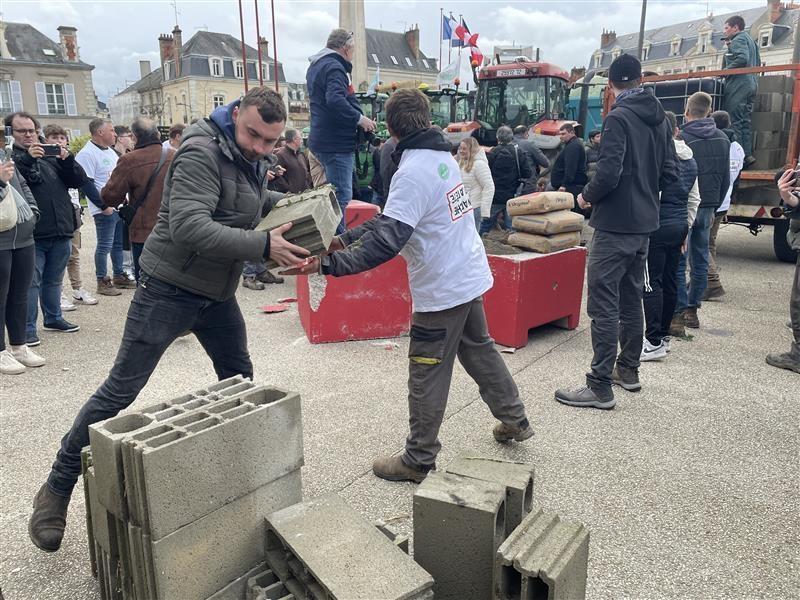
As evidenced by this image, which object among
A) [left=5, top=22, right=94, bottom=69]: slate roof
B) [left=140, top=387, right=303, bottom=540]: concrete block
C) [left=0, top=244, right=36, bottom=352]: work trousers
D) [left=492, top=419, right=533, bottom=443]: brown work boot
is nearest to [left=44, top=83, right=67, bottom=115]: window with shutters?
[left=5, top=22, right=94, bottom=69]: slate roof

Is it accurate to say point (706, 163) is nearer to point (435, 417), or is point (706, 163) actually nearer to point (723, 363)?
point (723, 363)

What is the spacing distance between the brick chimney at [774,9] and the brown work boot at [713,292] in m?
60.4

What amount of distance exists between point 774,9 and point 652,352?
64665mm

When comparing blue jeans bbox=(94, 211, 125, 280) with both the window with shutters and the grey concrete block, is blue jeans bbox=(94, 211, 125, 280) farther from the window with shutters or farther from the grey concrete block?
the window with shutters

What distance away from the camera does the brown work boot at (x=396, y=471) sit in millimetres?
3262

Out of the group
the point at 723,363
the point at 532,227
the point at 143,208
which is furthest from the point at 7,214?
the point at 723,363

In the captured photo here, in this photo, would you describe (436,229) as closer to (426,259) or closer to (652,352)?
(426,259)

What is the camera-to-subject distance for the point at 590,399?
422cm

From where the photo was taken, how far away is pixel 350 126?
5.21 metres

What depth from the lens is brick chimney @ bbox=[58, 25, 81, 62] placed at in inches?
1689

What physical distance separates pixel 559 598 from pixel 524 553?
16cm

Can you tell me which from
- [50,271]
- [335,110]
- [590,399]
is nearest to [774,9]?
[335,110]

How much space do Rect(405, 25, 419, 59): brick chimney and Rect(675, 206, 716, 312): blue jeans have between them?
65542mm

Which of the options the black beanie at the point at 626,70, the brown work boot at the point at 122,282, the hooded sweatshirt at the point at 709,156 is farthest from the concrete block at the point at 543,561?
the brown work boot at the point at 122,282
